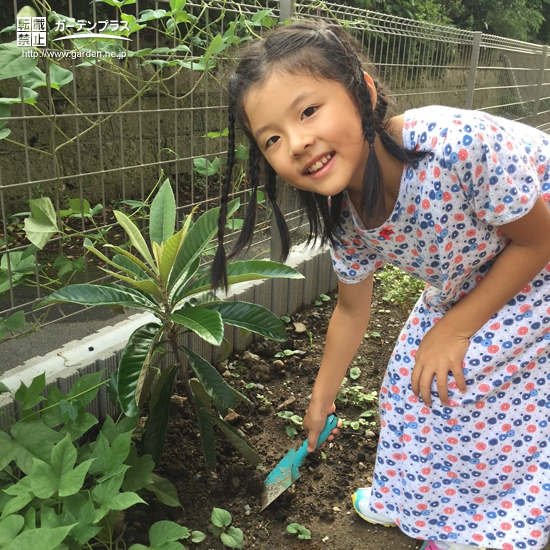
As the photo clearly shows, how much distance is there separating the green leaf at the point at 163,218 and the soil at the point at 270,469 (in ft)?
2.27

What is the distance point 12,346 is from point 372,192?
182 centimetres

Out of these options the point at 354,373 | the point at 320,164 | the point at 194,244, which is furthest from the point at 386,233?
the point at 354,373

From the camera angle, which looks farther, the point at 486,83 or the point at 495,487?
the point at 486,83

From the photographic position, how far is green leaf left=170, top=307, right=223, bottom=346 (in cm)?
143

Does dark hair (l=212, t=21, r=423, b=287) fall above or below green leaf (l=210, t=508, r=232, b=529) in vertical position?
above

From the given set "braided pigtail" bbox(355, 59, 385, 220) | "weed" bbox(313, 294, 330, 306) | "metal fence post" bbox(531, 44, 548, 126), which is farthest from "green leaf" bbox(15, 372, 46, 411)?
"metal fence post" bbox(531, 44, 548, 126)

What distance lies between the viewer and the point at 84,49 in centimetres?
200

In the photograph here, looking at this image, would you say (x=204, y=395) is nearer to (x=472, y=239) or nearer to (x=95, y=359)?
(x=95, y=359)

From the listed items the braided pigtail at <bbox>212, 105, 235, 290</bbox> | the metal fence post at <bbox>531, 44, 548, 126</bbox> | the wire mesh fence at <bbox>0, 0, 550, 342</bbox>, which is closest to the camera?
the braided pigtail at <bbox>212, 105, 235, 290</bbox>

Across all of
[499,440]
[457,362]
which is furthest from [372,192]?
[499,440]

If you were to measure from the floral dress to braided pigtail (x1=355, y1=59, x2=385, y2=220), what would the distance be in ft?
0.31

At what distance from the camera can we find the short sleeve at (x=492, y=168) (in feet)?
4.41

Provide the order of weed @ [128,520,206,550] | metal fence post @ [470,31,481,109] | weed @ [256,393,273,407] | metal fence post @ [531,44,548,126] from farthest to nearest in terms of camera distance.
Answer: metal fence post @ [531,44,548,126] → metal fence post @ [470,31,481,109] → weed @ [256,393,273,407] → weed @ [128,520,206,550]

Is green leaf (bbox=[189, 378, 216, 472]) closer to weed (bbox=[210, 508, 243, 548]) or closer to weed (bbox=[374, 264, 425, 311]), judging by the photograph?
weed (bbox=[210, 508, 243, 548])
